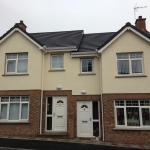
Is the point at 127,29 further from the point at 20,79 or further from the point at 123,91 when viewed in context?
the point at 20,79

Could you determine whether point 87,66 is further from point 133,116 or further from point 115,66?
point 133,116

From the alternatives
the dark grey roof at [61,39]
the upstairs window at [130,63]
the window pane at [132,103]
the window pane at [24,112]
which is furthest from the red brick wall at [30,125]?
the window pane at [132,103]

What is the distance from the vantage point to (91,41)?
51.4ft

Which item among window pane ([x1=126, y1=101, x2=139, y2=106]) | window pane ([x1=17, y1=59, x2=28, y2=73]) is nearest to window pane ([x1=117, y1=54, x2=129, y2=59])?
window pane ([x1=126, y1=101, x2=139, y2=106])

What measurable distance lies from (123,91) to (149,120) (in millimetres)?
2294

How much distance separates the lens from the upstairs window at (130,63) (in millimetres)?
12250

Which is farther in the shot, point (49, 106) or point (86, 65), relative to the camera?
point (86, 65)

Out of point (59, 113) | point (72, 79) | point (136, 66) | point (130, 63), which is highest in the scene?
point (130, 63)

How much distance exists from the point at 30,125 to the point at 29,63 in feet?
13.6

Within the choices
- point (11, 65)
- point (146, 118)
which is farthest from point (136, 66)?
point (11, 65)

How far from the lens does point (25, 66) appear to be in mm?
13328

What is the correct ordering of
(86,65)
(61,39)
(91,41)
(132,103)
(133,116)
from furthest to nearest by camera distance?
(91,41) < (61,39) < (86,65) < (132,103) < (133,116)

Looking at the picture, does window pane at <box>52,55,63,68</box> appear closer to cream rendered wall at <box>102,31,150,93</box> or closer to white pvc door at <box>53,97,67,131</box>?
white pvc door at <box>53,97,67,131</box>

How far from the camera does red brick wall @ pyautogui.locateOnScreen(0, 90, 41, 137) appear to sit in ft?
40.2
